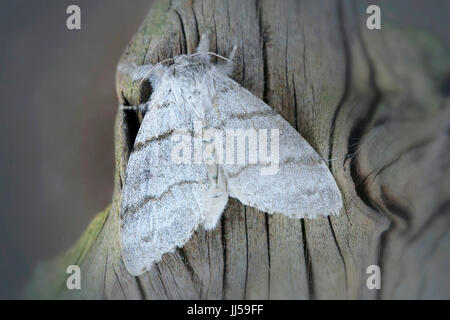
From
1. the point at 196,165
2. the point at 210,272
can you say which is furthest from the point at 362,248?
the point at 196,165

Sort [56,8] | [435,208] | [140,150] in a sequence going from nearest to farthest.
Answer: [435,208] < [140,150] < [56,8]

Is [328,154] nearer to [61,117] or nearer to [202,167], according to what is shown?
[202,167]

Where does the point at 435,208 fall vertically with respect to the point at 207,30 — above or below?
below

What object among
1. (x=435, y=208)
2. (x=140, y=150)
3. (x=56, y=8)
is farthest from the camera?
(x=56, y=8)

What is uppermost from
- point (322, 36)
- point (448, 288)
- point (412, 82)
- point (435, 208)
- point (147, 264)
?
point (322, 36)

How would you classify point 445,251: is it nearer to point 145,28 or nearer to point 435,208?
point 435,208
